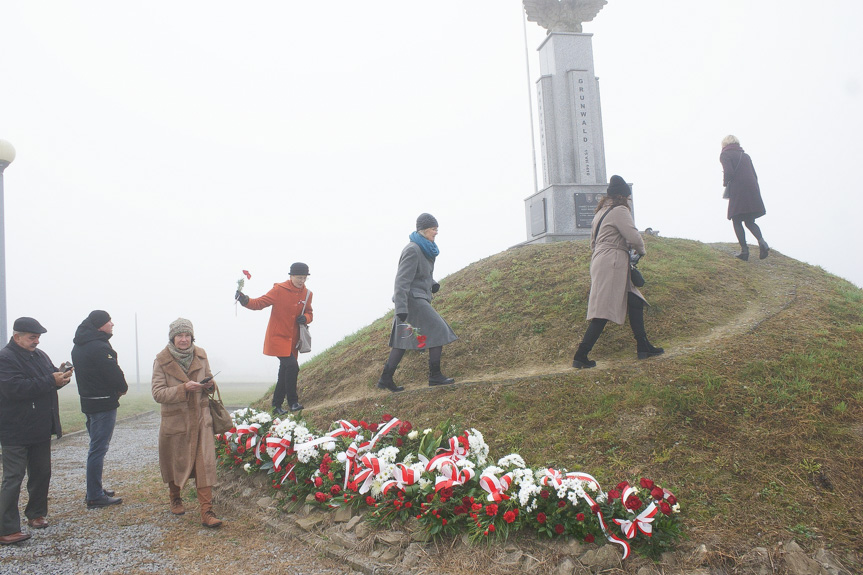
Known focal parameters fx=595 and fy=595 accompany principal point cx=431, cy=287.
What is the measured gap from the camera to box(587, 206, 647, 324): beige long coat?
6152 millimetres

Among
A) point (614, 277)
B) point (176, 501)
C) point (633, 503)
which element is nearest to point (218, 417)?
point (176, 501)

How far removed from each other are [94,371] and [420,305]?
3.39m

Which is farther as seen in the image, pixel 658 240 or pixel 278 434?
pixel 658 240

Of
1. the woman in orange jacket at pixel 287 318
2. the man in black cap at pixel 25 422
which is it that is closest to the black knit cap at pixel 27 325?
the man in black cap at pixel 25 422

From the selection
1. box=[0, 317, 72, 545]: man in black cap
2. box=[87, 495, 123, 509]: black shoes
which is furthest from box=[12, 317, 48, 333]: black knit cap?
box=[87, 495, 123, 509]: black shoes

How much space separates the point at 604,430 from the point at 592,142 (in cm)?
858

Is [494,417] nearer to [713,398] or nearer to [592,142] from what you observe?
[713,398]

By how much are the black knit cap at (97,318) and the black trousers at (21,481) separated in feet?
4.19

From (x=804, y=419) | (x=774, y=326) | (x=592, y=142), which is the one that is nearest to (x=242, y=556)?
(x=804, y=419)

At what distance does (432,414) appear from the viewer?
616 centimetres

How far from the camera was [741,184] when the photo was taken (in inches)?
365

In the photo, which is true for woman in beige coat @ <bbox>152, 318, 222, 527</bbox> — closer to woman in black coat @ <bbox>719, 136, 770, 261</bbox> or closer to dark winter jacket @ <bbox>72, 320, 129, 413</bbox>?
dark winter jacket @ <bbox>72, 320, 129, 413</bbox>

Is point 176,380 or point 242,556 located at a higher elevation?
point 176,380

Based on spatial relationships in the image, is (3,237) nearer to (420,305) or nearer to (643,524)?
(420,305)
